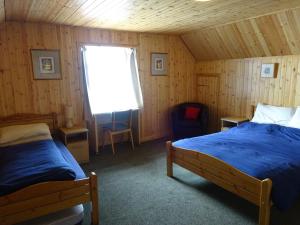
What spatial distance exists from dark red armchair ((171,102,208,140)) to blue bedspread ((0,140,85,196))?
240 cm

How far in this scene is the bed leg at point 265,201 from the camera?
1914 millimetres

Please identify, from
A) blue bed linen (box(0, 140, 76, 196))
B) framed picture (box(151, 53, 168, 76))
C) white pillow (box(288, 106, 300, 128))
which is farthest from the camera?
framed picture (box(151, 53, 168, 76))

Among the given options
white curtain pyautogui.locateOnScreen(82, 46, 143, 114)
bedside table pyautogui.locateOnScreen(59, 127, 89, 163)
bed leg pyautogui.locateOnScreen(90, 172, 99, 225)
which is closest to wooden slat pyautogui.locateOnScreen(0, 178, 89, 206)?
bed leg pyautogui.locateOnScreen(90, 172, 99, 225)

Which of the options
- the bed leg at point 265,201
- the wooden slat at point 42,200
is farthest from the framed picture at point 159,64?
the bed leg at point 265,201

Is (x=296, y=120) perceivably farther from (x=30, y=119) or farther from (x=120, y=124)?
(x=30, y=119)

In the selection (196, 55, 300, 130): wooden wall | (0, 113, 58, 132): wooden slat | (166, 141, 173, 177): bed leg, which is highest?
(196, 55, 300, 130): wooden wall

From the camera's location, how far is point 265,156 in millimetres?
2457

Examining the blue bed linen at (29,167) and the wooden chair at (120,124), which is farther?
the wooden chair at (120,124)

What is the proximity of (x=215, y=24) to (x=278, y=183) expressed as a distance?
278cm

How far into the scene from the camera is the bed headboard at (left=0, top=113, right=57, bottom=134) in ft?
11.3

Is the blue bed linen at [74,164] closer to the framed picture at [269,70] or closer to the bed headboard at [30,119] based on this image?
the bed headboard at [30,119]

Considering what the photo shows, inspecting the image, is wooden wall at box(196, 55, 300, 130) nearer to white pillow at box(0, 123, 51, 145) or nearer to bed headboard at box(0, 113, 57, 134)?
bed headboard at box(0, 113, 57, 134)

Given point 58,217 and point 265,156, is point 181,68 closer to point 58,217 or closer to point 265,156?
point 265,156

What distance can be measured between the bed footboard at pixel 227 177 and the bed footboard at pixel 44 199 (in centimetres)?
123
